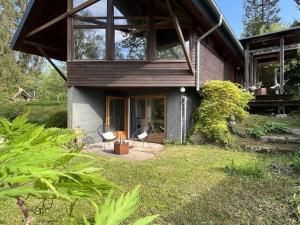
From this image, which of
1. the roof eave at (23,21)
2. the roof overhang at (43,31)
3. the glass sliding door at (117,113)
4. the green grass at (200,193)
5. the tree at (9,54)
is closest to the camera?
the green grass at (200,193)

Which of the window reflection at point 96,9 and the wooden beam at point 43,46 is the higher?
the window reflection at point 96,9

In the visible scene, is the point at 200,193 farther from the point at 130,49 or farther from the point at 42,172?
the point at 130,49

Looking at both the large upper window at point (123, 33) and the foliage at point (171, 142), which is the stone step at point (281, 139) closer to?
the foliage at point (171, 142)

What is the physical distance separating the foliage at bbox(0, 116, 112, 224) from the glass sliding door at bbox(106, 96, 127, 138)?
40.8 ft

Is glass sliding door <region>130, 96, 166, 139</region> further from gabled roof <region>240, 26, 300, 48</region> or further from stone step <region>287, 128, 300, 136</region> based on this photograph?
gabled roof <region>240, 26, 300, 48</region>

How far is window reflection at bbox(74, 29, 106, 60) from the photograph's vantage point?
38.6ft

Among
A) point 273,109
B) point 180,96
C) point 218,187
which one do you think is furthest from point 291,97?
point 218,187

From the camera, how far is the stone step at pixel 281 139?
1012 cm

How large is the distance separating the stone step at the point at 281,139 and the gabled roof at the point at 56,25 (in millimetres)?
4241

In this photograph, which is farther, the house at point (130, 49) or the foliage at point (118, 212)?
the house at point (130, 49)

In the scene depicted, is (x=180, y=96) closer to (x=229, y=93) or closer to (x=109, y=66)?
(x=229, y=93)

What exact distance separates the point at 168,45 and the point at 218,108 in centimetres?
284

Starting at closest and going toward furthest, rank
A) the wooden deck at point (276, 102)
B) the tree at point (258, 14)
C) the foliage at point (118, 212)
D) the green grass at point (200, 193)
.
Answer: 1. the foliage at point (118, 212)
2. the green grass at point (200, 193)
3. the wooden deck at point (276, 102)
4. the tree at point (258, 14)

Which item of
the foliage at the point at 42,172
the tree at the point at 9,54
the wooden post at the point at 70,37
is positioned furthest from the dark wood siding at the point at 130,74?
the tree at the point at 9,54
